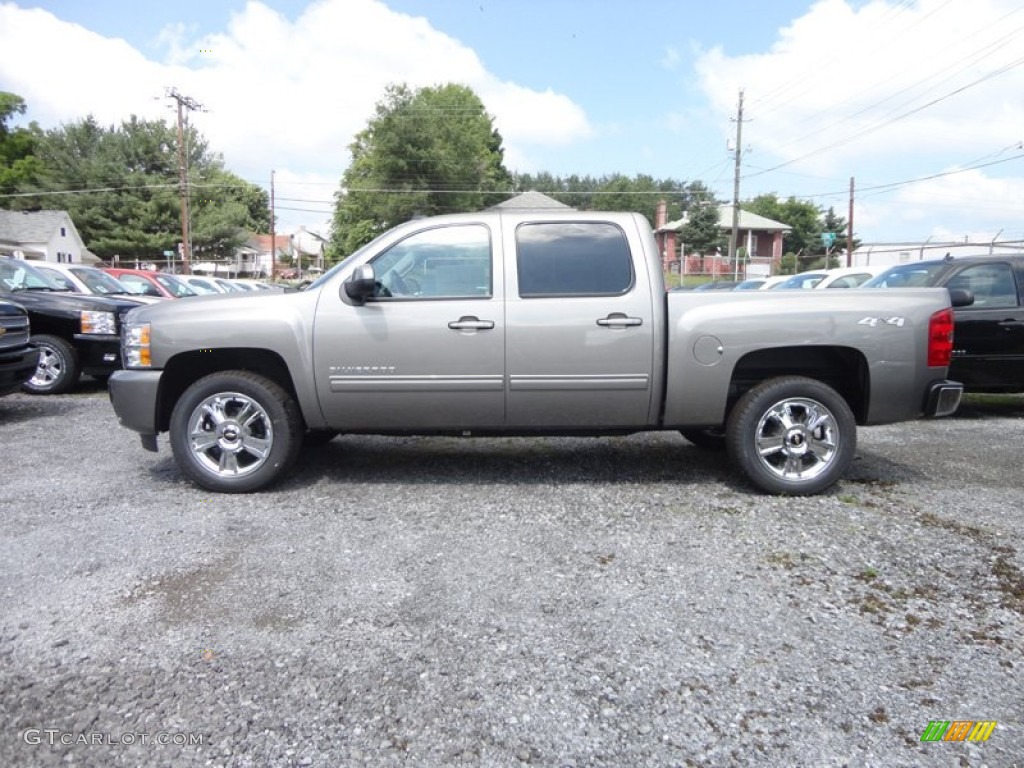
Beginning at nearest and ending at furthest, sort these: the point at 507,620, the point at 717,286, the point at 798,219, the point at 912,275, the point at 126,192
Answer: the point at 507,620 < the point at 912,275 < the point at 717,286 < the point at 126,192 < the point at 798,219

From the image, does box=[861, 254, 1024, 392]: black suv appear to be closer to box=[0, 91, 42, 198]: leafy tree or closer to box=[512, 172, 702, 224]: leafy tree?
box=[512, 172, 702, 224]: leafy tree

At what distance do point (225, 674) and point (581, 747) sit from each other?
1302mm

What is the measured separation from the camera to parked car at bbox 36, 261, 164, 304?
33.0ft

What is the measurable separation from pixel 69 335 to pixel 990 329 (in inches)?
402

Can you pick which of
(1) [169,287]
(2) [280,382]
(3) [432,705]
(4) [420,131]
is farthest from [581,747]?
(4) [420,131]

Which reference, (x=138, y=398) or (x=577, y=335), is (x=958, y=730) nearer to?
(x=577, y=335)

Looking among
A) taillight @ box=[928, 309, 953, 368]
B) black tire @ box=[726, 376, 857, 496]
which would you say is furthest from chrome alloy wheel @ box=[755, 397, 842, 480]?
taillight @ box=[928, 309, 953, 368]

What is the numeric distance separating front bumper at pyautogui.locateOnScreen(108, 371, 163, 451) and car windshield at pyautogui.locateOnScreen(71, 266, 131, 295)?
7.06 metres

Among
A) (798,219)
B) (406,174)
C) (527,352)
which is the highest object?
(798,219)

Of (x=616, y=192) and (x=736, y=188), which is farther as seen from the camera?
(x=616, y=192)

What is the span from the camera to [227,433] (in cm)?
462

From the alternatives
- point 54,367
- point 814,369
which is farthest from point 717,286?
point 54,367

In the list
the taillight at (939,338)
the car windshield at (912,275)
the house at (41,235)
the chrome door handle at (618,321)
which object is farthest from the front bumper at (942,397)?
the house at (41,235)

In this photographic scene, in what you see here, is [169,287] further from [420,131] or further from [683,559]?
[420,131]
